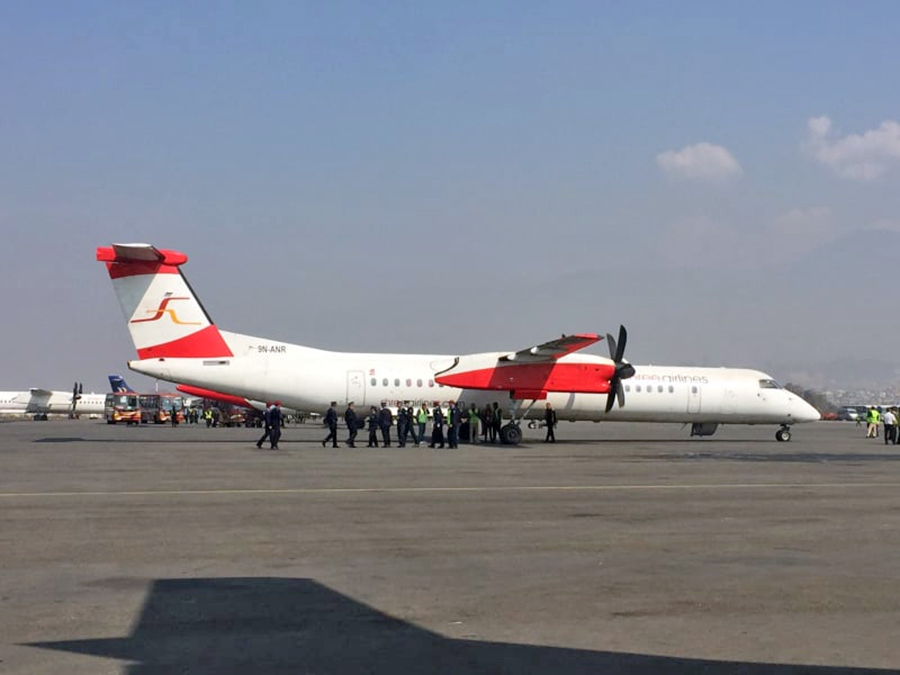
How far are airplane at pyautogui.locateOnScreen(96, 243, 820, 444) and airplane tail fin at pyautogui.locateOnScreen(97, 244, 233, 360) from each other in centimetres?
3

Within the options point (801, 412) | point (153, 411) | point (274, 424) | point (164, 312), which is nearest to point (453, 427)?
point (274, 424)

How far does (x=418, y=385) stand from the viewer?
1510 inches

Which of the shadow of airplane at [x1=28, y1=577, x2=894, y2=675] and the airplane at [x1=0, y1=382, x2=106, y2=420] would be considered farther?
the airplane at [x1=0, y1=382, x2=106, y2=420]

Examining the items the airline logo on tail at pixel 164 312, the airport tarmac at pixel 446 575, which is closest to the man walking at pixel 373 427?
the airline logo on tail at pixel 164 312

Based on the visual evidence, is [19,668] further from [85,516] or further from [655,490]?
[655,490]

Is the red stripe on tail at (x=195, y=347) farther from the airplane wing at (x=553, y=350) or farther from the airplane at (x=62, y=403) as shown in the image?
the airplane at (x=62, y=403)

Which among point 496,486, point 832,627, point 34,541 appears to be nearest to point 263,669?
point 832,627

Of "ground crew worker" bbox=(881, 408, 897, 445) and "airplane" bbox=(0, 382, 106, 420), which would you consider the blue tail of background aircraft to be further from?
"ground crew worker" bbox=(881, 408, 897, 445)

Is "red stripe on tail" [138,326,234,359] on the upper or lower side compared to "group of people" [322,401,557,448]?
upper

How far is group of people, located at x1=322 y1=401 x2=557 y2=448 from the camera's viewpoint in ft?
115

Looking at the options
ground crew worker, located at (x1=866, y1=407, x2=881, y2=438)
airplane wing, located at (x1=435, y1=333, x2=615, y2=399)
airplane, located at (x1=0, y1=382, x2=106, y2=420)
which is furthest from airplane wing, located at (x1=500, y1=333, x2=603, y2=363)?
airplane, located at (x1=0, y1=382, x2=106, y2=420)

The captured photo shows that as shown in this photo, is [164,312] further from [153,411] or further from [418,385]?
[153,411]

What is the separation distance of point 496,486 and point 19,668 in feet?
45.4

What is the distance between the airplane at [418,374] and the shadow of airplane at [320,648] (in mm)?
26919
